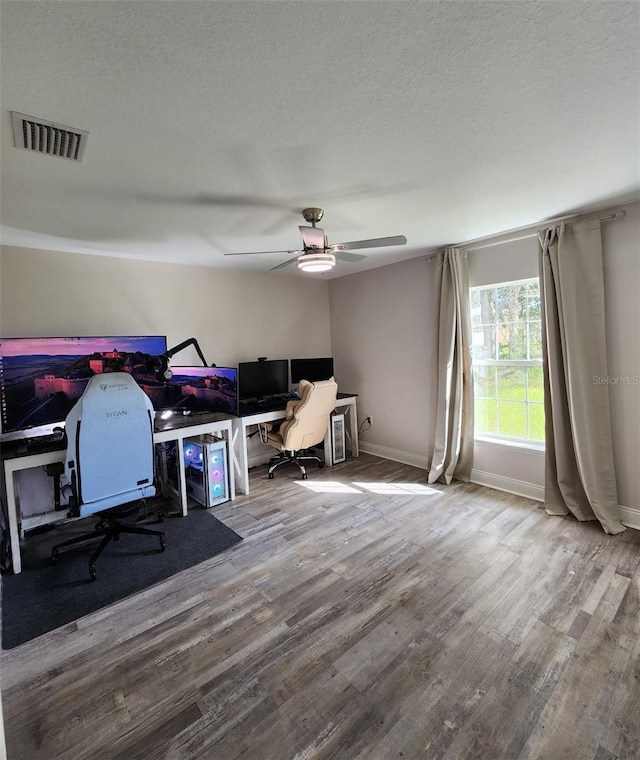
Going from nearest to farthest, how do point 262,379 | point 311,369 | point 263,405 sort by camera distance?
point 263,405, point 262,379, point 311,369

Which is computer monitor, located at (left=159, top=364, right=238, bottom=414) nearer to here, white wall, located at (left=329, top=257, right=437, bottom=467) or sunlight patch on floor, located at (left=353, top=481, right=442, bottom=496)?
sunlight patch on floor, located at (left=353, top=481, right=442, bottom=496)

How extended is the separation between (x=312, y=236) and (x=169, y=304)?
2.13 m

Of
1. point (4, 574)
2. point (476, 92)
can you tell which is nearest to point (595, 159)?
point (476, 92)

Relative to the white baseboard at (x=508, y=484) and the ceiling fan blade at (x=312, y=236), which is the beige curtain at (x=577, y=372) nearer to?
the white baseboard at (x=508, y=484)

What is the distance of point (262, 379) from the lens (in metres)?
4.19

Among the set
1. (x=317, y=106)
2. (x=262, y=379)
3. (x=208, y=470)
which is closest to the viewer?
(x=317, y=106)

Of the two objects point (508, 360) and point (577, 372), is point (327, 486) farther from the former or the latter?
point (577, 372)

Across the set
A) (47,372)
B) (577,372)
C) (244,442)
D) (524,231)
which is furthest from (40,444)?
(524,231)

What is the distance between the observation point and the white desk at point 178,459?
7.70ft

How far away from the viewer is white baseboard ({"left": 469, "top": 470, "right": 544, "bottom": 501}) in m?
3.20

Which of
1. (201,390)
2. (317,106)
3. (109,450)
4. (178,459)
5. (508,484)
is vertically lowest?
(508,484)

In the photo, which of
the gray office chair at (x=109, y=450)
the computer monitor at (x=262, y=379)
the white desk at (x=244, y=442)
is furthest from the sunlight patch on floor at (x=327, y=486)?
the gray office chair at (x=109, y=450)

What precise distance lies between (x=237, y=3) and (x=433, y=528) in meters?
3.05

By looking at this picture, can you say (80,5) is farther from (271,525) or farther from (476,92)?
(271,525)
